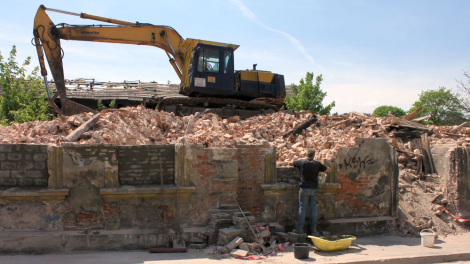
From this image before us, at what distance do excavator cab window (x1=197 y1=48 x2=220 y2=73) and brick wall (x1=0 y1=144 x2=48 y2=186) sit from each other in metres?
8.33

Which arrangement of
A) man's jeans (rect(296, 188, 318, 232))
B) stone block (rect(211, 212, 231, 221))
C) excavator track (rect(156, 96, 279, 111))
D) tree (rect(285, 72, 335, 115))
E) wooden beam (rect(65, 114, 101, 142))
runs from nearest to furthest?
stone block (rect(211, 212, 231, 221)) → man's jeans (rect(296, 188, 318, 232)) → wooden beam (rect(65, 114, 101, 142)) → excavator track (rect(156, 96, 279, 111)) → tree (rect(285, 72, 335, 115))

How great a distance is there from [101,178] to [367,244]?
5246 mm

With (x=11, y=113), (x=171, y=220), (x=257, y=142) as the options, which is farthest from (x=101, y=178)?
(x=11, y=113)

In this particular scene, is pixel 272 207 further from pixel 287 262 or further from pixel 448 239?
pixel 448 239

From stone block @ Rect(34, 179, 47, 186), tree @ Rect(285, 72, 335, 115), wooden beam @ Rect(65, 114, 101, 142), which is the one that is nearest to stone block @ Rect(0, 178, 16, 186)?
stone block @ Rect(34, 179, 47, 186)

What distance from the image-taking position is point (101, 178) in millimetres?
6840

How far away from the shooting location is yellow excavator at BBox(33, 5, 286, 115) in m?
13.4

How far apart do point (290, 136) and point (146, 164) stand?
5.38 metres

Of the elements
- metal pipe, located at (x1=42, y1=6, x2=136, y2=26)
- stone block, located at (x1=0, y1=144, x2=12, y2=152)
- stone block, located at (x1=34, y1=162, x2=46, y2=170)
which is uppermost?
metal pipe, located at (x1=42, y1=6, x2=136, y2=26)


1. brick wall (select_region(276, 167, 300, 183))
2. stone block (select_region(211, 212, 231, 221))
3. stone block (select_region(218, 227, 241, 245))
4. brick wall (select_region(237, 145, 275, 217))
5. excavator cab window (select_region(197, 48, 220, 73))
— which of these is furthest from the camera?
excavator cab window (select_region(197, 48, 220, 73))

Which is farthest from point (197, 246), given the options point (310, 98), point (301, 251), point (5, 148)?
point (310, 98)

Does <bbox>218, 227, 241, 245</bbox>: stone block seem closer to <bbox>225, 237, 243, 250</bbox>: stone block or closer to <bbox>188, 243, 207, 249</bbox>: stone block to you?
<bbox>225, 237, 243, 250</bbox>: stone block

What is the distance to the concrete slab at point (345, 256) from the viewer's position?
608cm

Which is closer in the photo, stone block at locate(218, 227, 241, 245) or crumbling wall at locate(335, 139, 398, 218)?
stone block at locate(218, 227, 241, 245)
